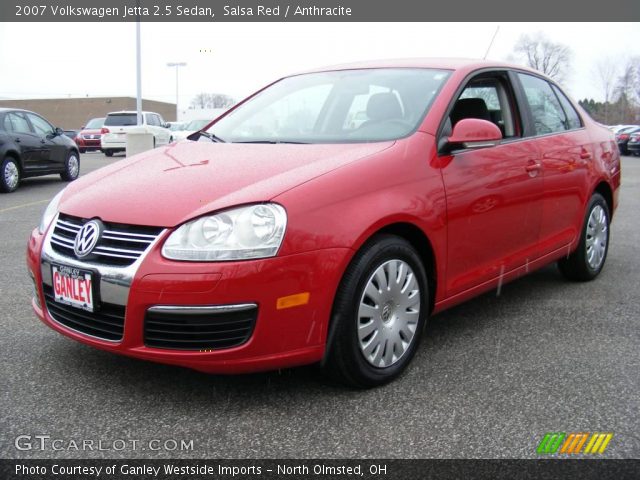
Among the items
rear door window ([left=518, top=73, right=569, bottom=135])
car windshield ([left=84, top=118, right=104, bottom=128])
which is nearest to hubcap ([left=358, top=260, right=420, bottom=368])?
rear door window ([left=518, top=73, right=569, bottom=135])

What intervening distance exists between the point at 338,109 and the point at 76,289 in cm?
179

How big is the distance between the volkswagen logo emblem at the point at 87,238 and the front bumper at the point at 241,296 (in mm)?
58

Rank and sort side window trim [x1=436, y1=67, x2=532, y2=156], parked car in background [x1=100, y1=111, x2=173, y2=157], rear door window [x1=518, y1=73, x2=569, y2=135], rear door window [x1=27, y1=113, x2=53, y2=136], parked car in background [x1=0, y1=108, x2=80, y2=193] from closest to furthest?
side window trim [x1=436, y1=67, x2=532, y2=156] < rear door window [x1=518, y1=73, x2=569, y2=135] < parked car in background [x1=0, y1=108, x2=80, y2=193] < rear door window [x1=27, y1=113, x2=53, y2=136] < parked car in background [x1=100, y1=111, x2=173, y2=157]

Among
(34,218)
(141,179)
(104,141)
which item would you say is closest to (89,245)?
(141,179)

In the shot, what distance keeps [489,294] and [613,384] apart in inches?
64.1

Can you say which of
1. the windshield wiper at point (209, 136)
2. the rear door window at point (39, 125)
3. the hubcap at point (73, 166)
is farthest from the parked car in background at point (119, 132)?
the windshield wiper at point (209, 136)

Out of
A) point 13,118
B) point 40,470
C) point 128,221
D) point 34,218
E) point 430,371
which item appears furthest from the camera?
point 13,118

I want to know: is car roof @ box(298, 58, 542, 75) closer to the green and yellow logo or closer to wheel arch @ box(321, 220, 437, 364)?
wheel arch @ box(321, 220, 437, 364)

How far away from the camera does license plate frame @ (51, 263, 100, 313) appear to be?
260cm

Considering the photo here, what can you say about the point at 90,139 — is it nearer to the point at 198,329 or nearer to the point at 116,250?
the point at 116,250

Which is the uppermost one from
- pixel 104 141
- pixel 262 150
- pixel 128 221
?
pixel 262 150

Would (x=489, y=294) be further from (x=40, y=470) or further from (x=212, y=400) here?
(x=40, y=470)

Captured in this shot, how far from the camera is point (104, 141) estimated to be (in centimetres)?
2300

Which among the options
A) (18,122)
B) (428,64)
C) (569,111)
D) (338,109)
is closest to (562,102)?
(569,111)
